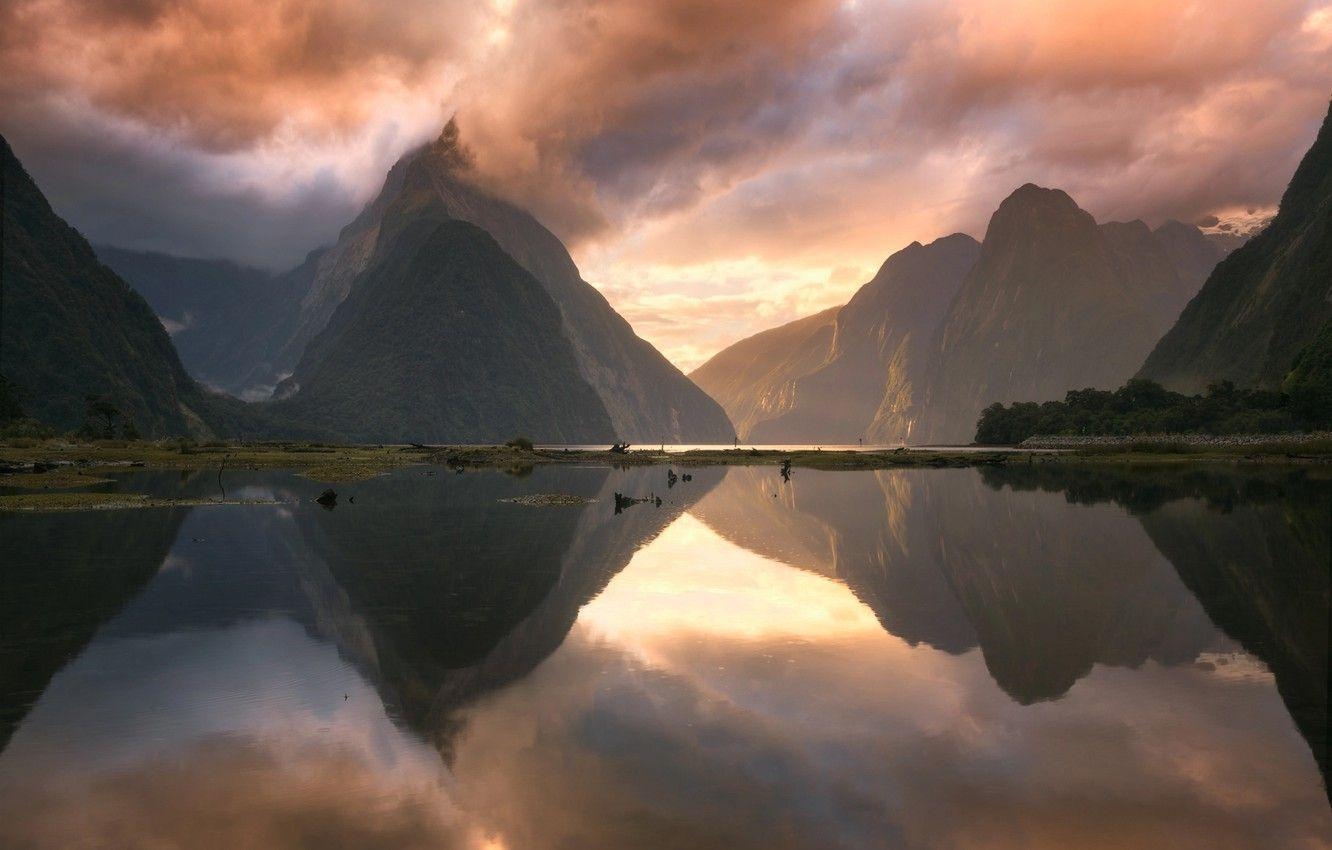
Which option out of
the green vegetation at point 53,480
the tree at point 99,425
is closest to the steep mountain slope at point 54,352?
the tree at point 99,425

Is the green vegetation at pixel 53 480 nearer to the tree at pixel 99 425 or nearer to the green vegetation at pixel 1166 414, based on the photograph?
the tree at pixel 99 425

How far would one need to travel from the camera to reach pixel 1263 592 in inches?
877

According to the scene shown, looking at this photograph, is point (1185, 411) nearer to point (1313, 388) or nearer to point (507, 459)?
point (1313, 388)

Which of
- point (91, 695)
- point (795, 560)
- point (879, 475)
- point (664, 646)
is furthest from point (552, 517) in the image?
point (879, 475)

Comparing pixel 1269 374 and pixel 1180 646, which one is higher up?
pixel 1269 374

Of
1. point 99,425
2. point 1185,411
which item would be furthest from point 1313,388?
point 99,425

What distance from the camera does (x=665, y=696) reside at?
14.2 m

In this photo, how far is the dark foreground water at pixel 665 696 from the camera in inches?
374

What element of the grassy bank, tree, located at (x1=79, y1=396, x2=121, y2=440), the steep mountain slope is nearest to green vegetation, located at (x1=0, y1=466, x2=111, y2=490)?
the grassy bank

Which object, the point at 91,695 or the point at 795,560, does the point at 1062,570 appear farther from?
the point at 91,695

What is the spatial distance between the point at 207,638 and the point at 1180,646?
69.8 feet

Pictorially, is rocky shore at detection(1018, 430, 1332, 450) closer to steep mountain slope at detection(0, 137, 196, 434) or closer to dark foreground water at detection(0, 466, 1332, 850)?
dark foreground water at detection(0, 466, 1332, 850)

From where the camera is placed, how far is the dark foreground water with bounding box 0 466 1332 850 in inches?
374

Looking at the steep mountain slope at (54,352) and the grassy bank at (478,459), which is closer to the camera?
the grassy bank at (478,459)
